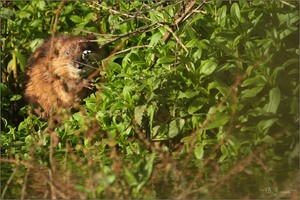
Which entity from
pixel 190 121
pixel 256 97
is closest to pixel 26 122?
pixel 190 121

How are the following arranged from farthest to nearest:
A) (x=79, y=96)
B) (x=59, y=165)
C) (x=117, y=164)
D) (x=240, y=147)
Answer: (x=79, y=96) → (x=59, y=165) → (x=240, y=147) → (x=117, y=164)

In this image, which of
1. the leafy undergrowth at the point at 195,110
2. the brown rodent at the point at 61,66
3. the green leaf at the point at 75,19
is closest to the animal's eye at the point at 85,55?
the brown rodent at the point at 61,66

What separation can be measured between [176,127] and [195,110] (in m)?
0.22

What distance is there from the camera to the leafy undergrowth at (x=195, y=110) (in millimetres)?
4918

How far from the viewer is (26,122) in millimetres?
6520

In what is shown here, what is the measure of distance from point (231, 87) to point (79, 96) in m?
2.21

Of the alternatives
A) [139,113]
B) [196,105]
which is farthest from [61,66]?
[196,105]

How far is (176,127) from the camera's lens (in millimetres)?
5602

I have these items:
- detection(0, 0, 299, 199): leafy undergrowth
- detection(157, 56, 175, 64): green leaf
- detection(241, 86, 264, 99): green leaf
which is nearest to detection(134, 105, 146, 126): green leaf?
detection(0, 0, 299, 199): leafy undergrowth

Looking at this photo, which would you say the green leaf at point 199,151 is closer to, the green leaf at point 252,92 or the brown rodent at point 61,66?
the green leaf at point 252,92

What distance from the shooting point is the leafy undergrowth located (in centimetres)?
492

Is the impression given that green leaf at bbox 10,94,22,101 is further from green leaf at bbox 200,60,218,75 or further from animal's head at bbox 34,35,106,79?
green leaf at bbox 200,60,218,75

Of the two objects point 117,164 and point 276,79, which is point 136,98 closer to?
point 276,79

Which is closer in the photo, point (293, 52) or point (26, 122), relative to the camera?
point (293, 52)
